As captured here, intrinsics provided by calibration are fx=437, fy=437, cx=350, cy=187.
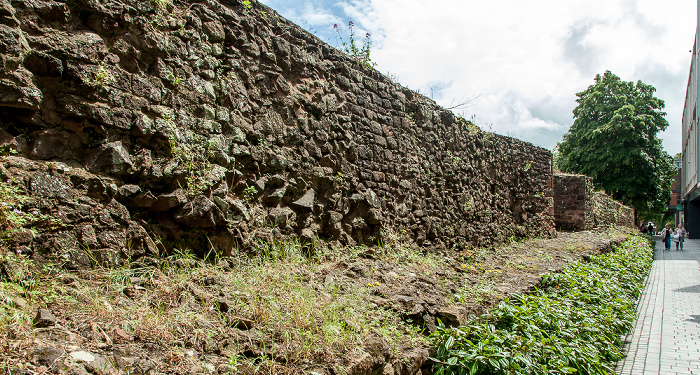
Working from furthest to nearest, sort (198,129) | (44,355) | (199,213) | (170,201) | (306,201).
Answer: (306,201)
(198,129)
(199,213)
(170,201)
(44,355)

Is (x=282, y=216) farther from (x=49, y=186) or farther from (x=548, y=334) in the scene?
(x=548, y=334)

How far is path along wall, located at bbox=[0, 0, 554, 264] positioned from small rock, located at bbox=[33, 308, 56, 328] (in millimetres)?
753

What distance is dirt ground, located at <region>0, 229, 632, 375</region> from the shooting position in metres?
2.25

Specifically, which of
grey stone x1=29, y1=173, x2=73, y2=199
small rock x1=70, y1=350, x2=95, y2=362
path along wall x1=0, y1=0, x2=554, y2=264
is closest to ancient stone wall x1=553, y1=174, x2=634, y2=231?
path along wall x1=0, y1=0, x2=554, y2=264

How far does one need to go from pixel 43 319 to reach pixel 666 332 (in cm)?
704

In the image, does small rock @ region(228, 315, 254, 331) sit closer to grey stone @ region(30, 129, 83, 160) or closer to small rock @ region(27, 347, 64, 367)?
small rock @ region(27, 347, 64, 367)

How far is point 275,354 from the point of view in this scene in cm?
271

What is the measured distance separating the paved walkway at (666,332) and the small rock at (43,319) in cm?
515

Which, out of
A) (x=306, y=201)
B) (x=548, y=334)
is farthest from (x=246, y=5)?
(x=548, y=334)

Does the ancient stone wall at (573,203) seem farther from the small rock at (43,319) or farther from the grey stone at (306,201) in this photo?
the small rock at (43,319)

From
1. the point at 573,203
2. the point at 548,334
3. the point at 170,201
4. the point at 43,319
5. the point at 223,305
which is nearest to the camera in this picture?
the point at 43,319

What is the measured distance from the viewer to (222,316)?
298 cm

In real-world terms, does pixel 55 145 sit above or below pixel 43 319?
above

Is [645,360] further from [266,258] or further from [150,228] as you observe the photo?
[150,228]
